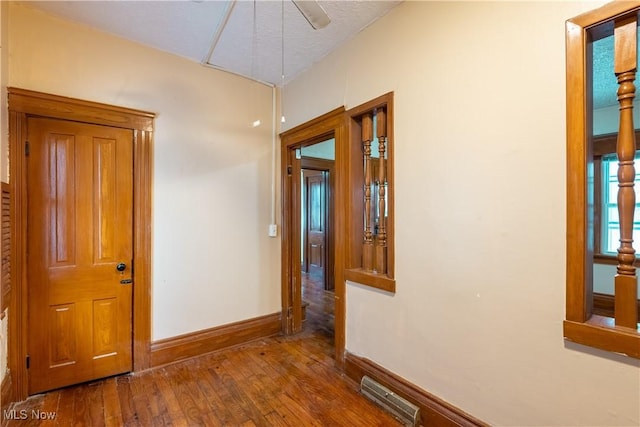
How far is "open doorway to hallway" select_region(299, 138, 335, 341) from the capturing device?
171 inches

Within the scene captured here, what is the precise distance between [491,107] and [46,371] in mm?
3408

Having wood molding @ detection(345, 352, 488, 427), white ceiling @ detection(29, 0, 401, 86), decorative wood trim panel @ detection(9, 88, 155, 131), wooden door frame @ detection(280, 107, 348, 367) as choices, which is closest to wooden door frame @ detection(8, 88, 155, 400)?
decorative wood trim panel @ detection(9, 88, 155, 131)

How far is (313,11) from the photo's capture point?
4.61 feet

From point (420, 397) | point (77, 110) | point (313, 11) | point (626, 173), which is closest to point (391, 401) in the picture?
point (420, 397)

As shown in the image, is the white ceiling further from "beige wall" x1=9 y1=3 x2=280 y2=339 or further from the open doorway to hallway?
the open doorway to hallway

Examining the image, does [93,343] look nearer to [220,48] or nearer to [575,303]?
[220,48]

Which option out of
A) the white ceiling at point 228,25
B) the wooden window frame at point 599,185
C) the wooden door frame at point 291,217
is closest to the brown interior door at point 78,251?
the white ceiling at point 228,25

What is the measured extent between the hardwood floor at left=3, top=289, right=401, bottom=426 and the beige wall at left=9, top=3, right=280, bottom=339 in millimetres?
451

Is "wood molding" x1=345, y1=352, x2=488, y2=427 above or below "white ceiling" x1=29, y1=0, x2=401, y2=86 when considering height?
below

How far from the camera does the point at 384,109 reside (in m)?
2.18

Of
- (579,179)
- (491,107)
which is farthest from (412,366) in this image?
(491,107)

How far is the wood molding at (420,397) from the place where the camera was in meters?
1.64

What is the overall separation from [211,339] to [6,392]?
134 centimetres

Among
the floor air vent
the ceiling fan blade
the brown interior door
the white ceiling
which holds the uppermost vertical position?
the white ceiling
